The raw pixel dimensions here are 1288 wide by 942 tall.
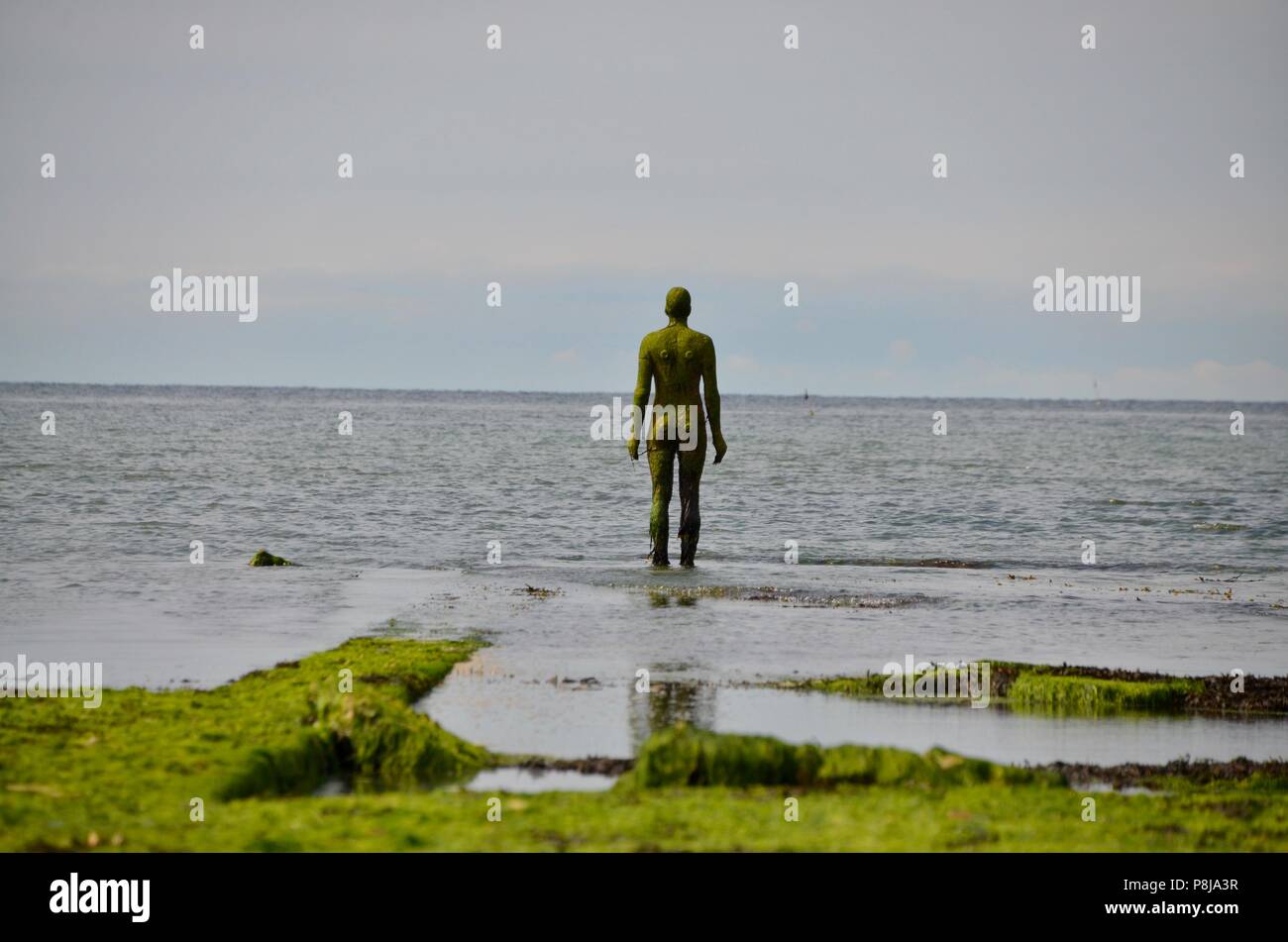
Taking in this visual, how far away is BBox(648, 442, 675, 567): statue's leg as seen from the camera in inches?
794

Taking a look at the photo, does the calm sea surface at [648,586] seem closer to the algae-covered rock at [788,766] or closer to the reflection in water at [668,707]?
the reflection in water at [668,707]

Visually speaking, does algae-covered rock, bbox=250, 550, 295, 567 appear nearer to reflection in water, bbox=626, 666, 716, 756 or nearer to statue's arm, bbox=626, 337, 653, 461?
statue's arm, bbox=626, 337, 653, 461

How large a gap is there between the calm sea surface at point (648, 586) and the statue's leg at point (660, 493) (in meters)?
0.56

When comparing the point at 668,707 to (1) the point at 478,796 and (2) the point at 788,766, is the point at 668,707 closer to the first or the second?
(2) the point at 788,766

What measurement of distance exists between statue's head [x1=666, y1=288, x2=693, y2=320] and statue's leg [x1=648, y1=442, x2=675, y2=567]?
71.0 inches

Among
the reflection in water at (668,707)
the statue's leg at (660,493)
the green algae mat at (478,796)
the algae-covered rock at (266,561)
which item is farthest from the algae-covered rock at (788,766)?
the algae-covered rock at (266,561)

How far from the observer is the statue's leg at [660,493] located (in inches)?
794

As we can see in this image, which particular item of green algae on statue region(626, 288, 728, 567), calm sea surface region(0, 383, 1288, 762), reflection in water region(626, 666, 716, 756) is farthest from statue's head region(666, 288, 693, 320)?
reflection in water region(626, 666, 716, 756)

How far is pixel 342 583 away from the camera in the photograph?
1956 centimetres

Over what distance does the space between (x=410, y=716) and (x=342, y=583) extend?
1067 cm

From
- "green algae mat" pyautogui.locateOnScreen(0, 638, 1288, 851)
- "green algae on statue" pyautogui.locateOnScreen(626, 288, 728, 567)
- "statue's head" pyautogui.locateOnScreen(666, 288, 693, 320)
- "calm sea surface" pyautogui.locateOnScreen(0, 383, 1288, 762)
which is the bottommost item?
"green algae mat" pyautogui.locateOnScreen(0, 638, 1288, 851)

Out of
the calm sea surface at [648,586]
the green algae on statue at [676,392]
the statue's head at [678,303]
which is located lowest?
the calm sea surface at [648,586]
